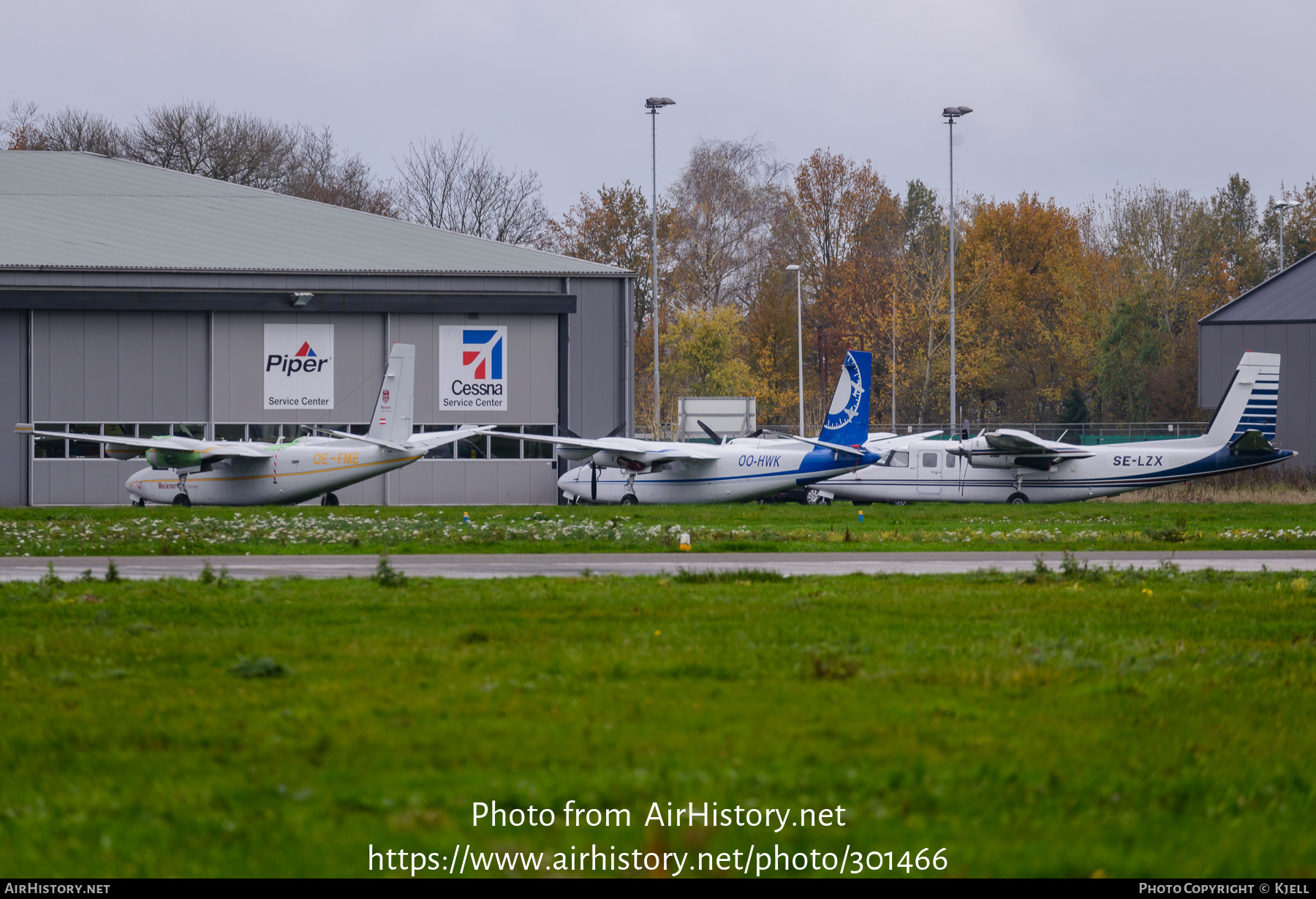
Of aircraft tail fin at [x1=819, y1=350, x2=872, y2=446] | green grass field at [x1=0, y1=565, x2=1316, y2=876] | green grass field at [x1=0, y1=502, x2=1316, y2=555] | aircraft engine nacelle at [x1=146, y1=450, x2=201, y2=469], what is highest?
aircraft tail fin at [x1=819, y1=350, x2=872, y2=446]

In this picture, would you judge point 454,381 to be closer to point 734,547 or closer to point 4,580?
point 734,547

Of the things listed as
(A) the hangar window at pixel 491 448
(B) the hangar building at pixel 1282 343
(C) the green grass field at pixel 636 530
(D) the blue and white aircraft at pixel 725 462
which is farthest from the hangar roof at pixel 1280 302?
(A) the hangar window at pixel 491 448

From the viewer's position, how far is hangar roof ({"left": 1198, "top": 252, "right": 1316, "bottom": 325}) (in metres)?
48.8

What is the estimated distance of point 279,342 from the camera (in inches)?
1534

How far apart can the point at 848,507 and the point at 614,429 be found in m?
8.70

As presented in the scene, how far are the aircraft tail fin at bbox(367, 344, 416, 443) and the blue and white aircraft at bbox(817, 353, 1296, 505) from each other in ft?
41.2

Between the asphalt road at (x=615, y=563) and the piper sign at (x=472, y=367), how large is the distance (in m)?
21.8

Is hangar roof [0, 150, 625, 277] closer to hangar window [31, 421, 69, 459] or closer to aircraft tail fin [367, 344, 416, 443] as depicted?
hangar window [31, 421, 69, 459]

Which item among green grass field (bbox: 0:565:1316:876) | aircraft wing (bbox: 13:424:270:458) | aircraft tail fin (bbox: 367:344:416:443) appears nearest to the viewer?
green grass field (bbox: 0:565:1316:876)

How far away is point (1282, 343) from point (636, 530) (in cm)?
3611

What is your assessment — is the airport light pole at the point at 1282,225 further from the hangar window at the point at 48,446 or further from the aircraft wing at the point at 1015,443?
the hangar window at the point at 48,446

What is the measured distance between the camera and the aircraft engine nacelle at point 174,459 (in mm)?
33656

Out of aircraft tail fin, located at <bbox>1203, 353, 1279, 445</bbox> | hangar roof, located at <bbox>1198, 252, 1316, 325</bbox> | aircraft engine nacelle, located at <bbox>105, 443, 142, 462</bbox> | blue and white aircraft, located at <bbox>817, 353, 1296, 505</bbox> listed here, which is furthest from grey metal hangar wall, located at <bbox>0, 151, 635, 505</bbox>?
hangar roof, located at <bbox>1198, 252, 1316, 325</bbox>

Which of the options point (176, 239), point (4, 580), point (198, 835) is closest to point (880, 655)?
point (198, 835)
